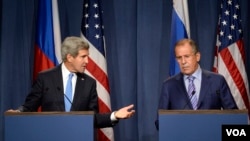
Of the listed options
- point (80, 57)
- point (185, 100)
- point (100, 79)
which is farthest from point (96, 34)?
point (185, 100)

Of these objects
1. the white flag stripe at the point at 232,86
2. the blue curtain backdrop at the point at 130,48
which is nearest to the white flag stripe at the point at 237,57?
the white flag stripe at the point at 232,86

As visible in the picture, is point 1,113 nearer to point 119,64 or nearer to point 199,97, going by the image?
point 119,64

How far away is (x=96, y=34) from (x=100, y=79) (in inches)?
19.6

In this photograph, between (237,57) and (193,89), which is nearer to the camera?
(193,89)

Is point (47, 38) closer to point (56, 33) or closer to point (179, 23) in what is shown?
point (56, 33)

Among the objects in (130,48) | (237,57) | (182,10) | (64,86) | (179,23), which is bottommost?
(64,86)

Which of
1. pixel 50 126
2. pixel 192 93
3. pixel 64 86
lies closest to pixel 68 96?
pixel 64 86

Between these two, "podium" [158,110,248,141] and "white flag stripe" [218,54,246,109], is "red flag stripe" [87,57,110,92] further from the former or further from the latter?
"podium" [158,110,248,141]

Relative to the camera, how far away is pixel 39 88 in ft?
12.7

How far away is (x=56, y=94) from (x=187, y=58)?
113 centimetres

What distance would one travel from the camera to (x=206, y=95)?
3.82m

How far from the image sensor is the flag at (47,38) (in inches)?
200

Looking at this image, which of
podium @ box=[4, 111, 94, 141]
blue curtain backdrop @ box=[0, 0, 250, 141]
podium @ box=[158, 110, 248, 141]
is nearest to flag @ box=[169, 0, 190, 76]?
blue curtain backdrop @ box=[0, 0, 250, 141]

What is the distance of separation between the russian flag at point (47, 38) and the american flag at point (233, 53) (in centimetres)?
179
